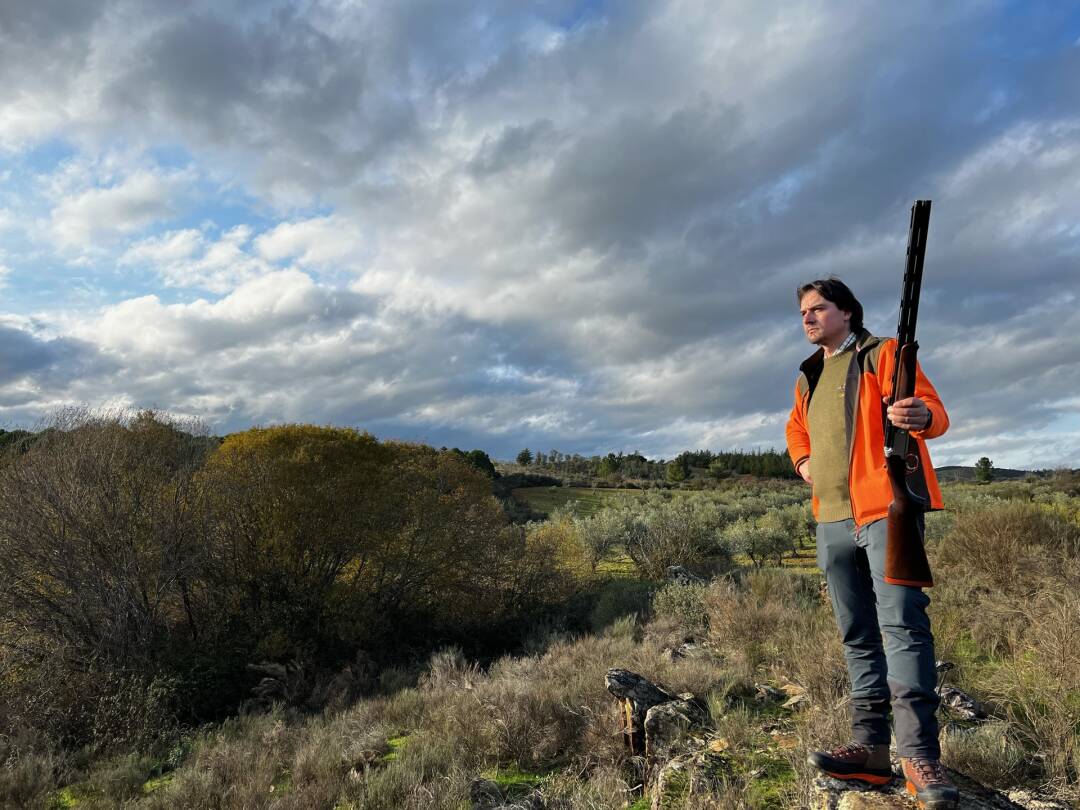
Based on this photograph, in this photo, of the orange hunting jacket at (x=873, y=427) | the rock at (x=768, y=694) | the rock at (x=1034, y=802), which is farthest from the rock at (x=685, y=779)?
the orange hunting jacket at (x=873, y=427)

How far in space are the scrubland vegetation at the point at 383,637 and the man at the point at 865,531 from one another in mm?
785

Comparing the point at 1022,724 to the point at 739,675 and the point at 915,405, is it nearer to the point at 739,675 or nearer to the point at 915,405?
the point at 739,675

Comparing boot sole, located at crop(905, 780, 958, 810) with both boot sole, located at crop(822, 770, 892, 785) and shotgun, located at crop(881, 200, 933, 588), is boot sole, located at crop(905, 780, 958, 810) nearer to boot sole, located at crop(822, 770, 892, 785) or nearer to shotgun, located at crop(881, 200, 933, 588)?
boot sole, located at crop(822, 770, 892, 785)

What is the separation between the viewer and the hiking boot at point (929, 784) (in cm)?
246

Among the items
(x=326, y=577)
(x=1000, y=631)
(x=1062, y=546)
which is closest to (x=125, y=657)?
(x=326, y=577)

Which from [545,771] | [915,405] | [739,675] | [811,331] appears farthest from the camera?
[739,675]

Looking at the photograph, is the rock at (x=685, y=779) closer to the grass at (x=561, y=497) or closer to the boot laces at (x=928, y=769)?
the boot laces at (x=928, y=769)

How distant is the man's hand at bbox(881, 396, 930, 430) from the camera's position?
8.63 ft

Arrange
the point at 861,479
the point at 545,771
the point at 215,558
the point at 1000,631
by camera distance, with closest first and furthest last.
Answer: the point at 861,479, the point at 545,771, the point at 1000,631, the point at 215,558

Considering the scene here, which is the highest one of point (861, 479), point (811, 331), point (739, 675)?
point (811, 331)

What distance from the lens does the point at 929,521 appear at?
14234 mm

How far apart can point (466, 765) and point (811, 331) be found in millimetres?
4051

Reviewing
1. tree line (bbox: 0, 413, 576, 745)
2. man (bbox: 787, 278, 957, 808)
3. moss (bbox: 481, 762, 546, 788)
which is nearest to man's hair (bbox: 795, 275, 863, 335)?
A: man (bbox: 787, 278, 957, 808)

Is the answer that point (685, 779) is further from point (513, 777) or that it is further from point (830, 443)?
point (830, 443)
